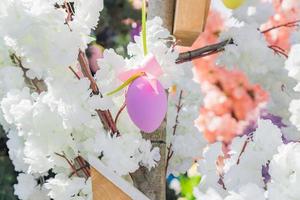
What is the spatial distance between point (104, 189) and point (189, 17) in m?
0.21

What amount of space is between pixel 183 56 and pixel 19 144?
0.73ft

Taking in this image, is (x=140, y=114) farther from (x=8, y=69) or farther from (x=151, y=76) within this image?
(x=8, y=69)

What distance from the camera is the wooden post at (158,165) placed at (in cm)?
73

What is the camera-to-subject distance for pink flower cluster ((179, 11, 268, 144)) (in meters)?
2.05

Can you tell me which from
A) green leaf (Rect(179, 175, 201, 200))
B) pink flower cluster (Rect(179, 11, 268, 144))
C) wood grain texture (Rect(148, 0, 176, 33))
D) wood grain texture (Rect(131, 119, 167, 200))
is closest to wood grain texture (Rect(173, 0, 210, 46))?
wood grain texture (Rect(148, 0, 176, 33))

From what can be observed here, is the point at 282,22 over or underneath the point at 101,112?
underneath

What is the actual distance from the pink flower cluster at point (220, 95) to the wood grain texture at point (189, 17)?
1.27 metres

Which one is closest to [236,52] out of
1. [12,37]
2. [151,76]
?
[151,76]

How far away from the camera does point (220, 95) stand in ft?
7.09

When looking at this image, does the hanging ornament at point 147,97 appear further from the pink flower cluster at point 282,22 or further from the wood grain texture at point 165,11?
the pink flower cluster at point 282,22

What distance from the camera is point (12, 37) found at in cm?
65

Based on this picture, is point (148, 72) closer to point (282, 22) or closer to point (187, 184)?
point (187, 184)

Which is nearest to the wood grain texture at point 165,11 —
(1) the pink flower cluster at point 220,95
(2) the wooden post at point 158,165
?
(2) the wooden post at point 158,165

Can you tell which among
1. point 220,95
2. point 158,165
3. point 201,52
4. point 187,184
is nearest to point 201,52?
point 201,52
